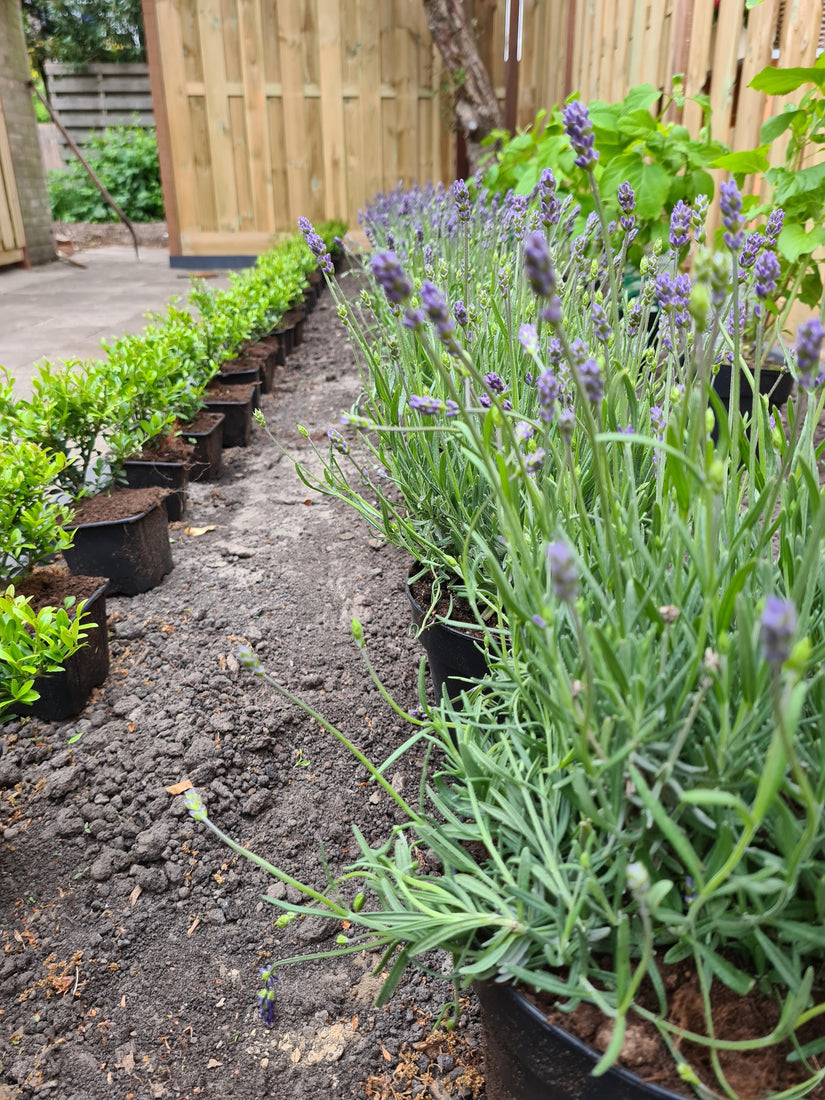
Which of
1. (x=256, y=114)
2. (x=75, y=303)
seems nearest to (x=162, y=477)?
(x=75, y=303)

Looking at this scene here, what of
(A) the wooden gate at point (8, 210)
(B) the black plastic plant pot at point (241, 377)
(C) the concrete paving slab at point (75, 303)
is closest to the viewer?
(B) the black plastic plant pot at point (241, 377)

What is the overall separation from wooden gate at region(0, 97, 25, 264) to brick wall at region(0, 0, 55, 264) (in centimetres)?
19

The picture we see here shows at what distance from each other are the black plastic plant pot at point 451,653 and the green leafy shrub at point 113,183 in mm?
14177

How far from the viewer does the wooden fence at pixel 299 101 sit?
738 centimetres

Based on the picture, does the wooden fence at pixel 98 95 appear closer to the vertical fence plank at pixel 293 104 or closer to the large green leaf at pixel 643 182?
the vertical fence plank at pixel 293 104

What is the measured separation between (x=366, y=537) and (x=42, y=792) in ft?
4.30

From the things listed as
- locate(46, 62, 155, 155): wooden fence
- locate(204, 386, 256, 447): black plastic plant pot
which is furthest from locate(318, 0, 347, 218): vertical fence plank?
locate(46, 62, 155, 155): wooden fence

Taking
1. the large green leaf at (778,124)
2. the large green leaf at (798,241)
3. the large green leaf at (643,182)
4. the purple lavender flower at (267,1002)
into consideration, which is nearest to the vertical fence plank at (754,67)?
the large green leaf at (643,182)

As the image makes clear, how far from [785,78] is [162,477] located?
223 cm

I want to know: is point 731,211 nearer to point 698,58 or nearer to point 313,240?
point 313,240

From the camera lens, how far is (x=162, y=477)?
2711 millimetres

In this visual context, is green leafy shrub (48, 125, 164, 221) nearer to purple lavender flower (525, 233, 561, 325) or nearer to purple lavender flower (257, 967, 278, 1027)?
purple lavender flower (257, 967, 278, 1027)

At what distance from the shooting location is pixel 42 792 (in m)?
1.63

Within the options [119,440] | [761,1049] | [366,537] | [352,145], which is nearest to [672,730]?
[761,1049]
